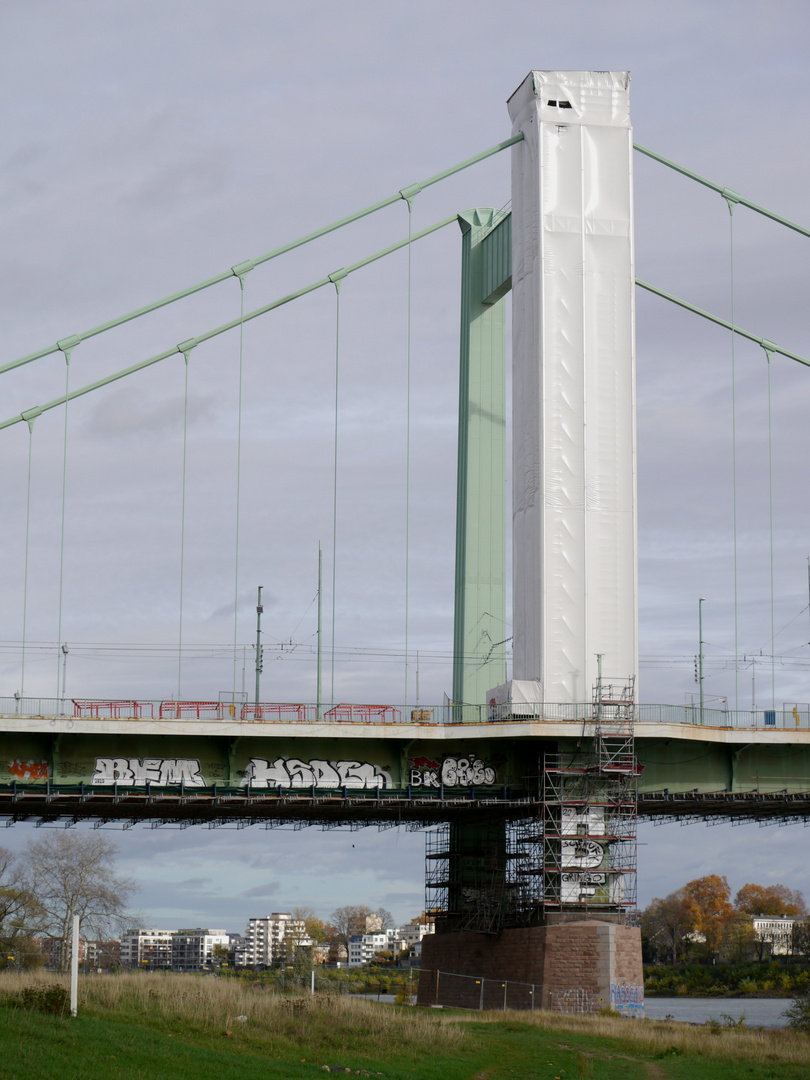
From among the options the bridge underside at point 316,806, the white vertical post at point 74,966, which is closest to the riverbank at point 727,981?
the bridge underside at point 316,806

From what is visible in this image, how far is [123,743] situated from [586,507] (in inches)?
1015

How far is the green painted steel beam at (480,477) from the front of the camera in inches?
2945

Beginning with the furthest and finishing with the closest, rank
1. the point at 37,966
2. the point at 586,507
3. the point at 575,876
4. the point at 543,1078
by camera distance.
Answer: the point at 586,507 < the point at 575,876 < the point at 37,966 < the point at 543,1078

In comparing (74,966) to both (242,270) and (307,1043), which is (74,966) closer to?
(307,1043)

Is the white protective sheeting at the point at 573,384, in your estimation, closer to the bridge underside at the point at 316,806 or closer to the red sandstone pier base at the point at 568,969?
the bridge underside at the point at 316,806

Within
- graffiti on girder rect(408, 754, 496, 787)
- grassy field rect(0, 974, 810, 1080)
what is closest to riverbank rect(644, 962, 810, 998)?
graffiti on girder rect(408, 754, 496, 787)

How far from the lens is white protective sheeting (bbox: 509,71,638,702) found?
66750 mm

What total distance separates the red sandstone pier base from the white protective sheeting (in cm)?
1145

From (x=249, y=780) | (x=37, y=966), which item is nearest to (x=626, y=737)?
(x=249, y=780)

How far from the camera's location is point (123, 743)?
206 feet

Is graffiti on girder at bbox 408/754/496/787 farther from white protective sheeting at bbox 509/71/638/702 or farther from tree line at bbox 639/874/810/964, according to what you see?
tree line at bbox 639/874/810/964

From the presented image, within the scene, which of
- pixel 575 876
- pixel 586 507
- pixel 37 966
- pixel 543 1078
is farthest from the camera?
pixel 586 507

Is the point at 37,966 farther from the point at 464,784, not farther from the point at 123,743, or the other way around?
the point at 464,784

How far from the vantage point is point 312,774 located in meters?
64.8
